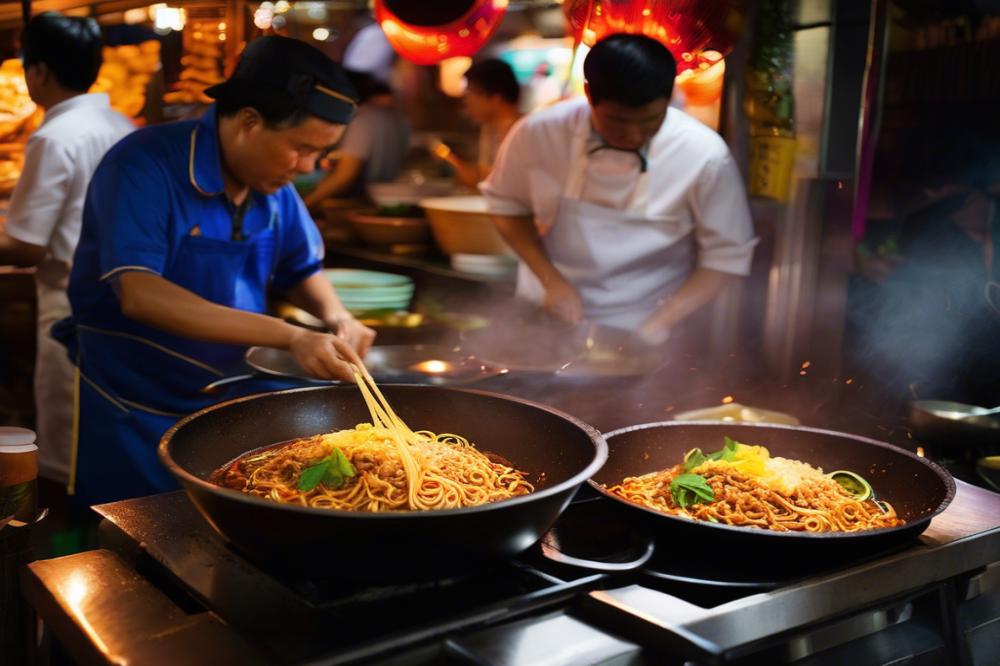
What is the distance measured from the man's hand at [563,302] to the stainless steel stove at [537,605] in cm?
202

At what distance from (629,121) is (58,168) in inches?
96.0

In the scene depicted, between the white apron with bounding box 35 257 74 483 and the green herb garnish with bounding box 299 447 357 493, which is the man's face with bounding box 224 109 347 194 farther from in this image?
the white apron with bounding box 35 257 74 483

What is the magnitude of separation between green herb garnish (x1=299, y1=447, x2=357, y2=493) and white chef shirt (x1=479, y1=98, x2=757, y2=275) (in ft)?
8.67

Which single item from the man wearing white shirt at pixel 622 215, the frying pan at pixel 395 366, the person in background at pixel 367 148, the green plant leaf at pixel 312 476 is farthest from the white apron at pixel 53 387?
the person in background at pixel 367 148

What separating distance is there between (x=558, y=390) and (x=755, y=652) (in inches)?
49.5

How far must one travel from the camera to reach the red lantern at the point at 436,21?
3301 millimetres

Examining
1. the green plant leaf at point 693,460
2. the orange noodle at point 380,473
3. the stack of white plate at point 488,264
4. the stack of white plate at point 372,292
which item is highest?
the orange noodle at point 380,473

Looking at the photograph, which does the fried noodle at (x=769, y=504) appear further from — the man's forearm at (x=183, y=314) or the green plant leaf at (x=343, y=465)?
the man's forearm at (x=183, y=314)

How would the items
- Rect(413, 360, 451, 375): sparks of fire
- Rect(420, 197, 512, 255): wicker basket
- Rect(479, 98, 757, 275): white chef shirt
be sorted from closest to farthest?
Rect(413, 360, 451, 375): sparks of fire
Rect(479, 98, 757, 275): white chef shirt
Rect(420, 197, 512, 255): wicker basket

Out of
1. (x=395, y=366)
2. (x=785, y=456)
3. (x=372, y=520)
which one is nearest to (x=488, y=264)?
(x=395, y=366)

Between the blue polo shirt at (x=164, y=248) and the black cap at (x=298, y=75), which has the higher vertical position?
the black cap at (x=298, y=75)

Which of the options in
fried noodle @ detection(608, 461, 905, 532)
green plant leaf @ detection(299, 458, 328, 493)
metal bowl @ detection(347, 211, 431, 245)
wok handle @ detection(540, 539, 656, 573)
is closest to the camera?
wok handle @ detection(540, 539, 656, 573)

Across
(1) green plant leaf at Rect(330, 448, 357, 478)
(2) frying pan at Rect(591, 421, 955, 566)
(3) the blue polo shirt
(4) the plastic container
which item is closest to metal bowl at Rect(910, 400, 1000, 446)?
(2) frying pan at Rect(591, 421, 955, 566)

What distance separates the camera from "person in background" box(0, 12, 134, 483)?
3852mm
